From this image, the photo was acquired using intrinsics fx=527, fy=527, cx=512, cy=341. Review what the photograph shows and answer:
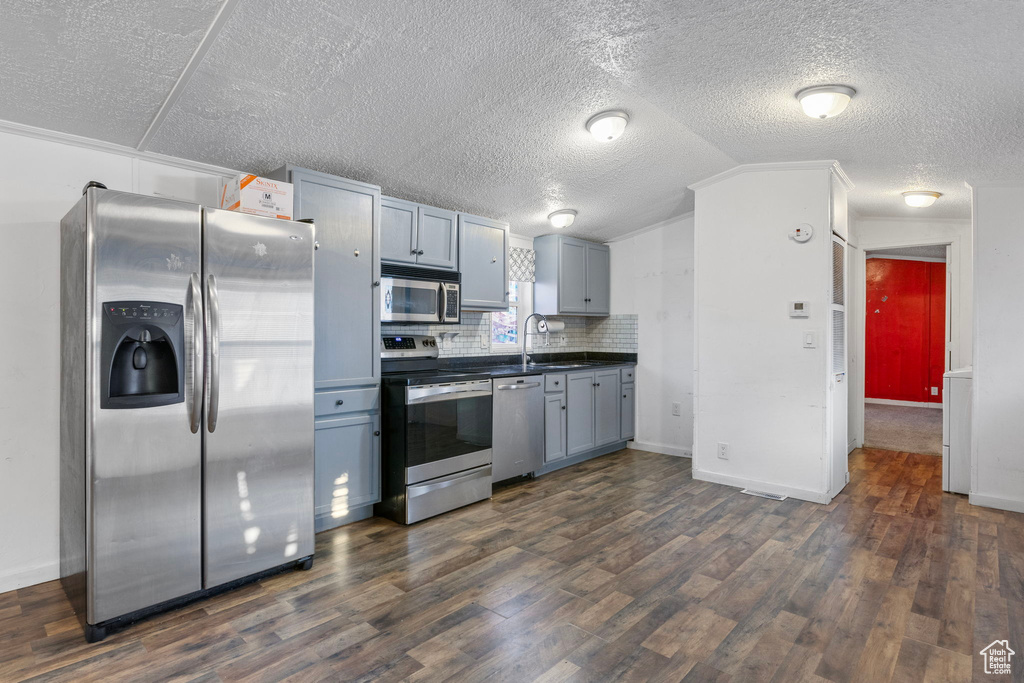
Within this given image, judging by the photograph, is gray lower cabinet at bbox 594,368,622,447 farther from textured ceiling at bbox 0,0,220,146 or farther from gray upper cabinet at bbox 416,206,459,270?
textured ceiling at bbox 0,0,220,146

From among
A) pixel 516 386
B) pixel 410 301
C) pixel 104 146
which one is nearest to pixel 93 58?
pixel 104 146

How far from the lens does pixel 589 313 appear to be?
5582 millimetres

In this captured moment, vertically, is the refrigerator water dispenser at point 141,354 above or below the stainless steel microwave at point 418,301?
below

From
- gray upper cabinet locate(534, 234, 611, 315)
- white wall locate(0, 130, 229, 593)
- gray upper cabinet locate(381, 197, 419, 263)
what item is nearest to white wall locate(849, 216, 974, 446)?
gray upper cabinet locate(534, 234, 611, 315)

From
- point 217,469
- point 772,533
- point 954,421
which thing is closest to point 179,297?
point 217,469

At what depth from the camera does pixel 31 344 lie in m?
2.54

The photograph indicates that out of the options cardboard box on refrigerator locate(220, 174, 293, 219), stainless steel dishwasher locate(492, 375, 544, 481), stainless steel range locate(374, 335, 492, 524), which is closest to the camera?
cardboard box on refrigerator locate(220, 174, 293, 219)

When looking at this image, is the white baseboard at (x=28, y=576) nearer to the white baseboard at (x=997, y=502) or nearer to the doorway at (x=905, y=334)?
the white baseboard at (x=997, y=502)

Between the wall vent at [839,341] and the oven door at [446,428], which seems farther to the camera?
the wall vent at [839,341]

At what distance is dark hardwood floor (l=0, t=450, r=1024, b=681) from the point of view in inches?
75.4

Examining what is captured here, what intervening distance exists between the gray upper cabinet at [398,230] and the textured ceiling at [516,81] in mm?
178

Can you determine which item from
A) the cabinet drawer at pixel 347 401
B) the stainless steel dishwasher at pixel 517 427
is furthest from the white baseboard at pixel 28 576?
the stainless steel dishwasher at pixel 517 427

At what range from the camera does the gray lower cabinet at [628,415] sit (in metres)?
5.46

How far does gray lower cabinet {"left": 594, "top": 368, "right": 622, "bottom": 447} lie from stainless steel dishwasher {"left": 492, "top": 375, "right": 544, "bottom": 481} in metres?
0.89
